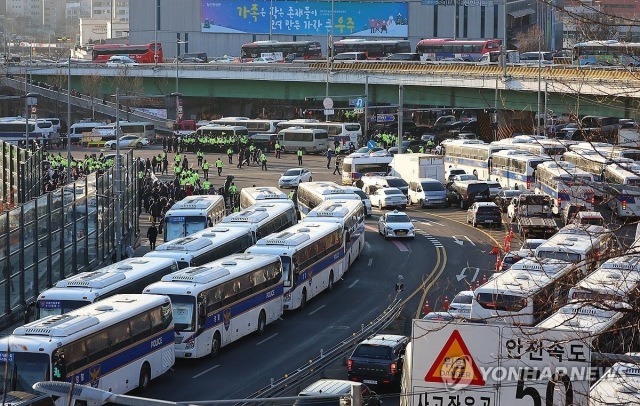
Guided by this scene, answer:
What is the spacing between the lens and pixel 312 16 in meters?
124

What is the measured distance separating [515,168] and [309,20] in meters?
69.2

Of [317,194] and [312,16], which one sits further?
[312,16]

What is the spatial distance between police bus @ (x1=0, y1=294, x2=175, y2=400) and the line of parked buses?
21 millimetres

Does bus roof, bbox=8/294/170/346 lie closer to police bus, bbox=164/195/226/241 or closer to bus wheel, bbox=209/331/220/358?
bus wheel, bbox=209/331/220/358

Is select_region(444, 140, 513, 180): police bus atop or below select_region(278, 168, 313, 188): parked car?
atop

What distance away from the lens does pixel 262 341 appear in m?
30.5

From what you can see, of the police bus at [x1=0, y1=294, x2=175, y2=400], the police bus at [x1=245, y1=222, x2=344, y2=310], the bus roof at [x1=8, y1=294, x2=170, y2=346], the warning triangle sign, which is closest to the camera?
the warning triangle sign

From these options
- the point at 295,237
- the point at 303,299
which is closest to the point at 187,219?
the point at 295,237

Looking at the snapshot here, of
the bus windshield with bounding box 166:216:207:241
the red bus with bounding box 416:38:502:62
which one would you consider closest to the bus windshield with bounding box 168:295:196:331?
the bus windshield with bounding box 166:216:207:241

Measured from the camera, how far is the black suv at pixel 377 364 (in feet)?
81.6

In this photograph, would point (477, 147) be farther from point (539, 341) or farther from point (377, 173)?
point (539, 341)

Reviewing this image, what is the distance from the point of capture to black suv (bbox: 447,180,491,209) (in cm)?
5381

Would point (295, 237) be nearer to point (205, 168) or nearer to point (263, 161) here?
point (205, 168)

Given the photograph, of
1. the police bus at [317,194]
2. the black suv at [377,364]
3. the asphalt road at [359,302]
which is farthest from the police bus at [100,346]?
the police bus at [317,194]
